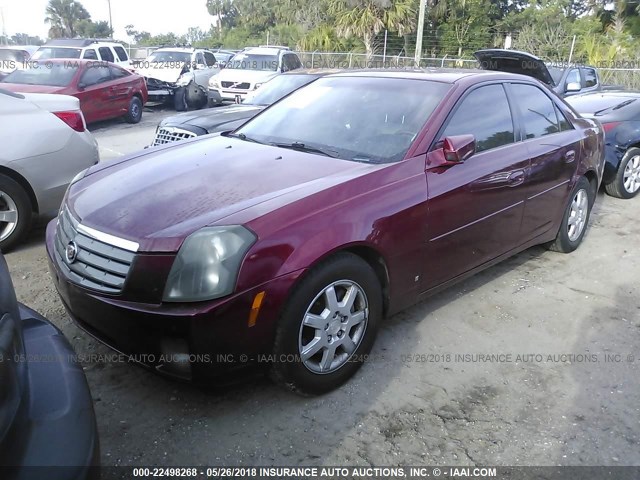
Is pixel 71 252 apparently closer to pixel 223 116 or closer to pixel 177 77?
pixel 223 116

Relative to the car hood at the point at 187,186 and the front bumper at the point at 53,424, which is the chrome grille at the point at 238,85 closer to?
the car hood at the point at 187,186

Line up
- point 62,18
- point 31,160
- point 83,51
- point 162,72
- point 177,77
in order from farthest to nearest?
point 62,18
point 162,72
point 177,77
point 83,51
point 31,160

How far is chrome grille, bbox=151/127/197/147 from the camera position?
658cm

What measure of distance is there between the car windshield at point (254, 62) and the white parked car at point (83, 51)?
400 cm

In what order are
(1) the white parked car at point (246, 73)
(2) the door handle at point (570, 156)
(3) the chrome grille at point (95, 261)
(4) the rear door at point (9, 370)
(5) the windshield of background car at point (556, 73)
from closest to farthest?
(4) the rear door at point (9, 370), (3) the chrome grille at point (95, 261), (2) the door handle at point (570, 156), (5) the windshield of background car at point (556, 73), (1) the white parked car at point (246, 73)

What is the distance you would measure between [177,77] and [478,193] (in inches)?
555

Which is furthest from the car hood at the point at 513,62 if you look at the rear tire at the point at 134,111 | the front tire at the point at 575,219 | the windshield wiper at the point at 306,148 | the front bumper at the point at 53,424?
the front bumper at the point at 53,424

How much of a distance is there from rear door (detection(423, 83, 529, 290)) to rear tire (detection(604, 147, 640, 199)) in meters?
3.73

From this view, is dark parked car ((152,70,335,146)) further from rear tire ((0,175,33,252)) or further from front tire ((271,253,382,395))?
front tire ((271,253,382,395))

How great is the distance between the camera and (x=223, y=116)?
23.3 feet

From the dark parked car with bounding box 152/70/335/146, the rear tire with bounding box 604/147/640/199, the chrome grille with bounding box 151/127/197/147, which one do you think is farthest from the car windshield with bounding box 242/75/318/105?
the rear tire with bounding box 604/147/640/199

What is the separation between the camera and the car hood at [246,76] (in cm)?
1405

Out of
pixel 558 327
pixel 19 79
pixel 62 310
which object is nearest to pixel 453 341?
pixel 558 327

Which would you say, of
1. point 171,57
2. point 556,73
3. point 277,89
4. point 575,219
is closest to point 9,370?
point 575,219
